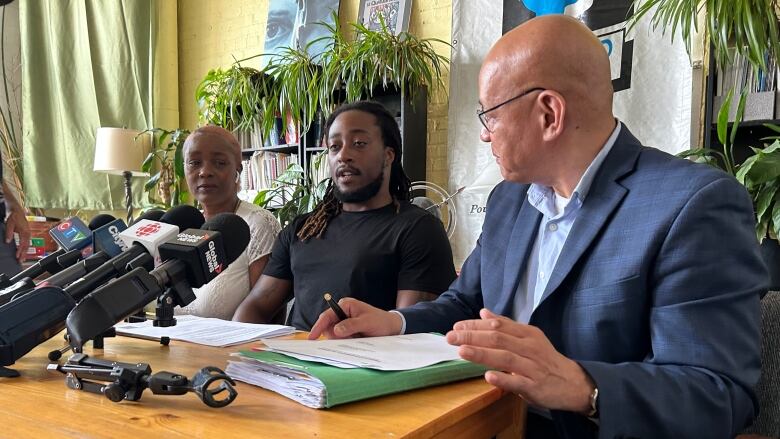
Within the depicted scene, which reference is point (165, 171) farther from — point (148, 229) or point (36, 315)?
point (36, 315)

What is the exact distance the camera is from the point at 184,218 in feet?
4.19

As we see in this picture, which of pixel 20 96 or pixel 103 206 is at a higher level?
pixel 20 96

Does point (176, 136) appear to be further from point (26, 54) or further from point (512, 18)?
point (512, 18)

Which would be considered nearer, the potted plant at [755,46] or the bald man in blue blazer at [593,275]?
the bald man in blue blazer at [593,275]

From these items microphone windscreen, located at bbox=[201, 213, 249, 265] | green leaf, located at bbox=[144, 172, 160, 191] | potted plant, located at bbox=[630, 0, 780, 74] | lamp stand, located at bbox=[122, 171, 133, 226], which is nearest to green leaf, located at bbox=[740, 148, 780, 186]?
potted plant, located at bbox=[630, 0, 780, 74]

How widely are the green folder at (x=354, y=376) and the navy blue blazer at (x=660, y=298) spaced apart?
0.61 feet

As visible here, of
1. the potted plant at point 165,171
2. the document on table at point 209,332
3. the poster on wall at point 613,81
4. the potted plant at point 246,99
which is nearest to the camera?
the document on table at point 209,332

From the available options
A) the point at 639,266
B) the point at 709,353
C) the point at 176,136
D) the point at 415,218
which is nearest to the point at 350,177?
the point at 415,218

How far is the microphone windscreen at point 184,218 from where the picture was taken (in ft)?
4.09

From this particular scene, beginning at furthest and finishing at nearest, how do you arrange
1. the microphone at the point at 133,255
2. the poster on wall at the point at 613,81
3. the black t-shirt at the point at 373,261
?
the poster on wall at the point at 613,81
the black t-shirt at the point at 373,261
the microphone at the point at 133,255

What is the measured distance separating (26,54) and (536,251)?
445 cm

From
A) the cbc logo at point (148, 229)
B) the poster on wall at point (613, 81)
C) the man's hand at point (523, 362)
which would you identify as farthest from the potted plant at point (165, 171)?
the man's hand at point (523, 362)

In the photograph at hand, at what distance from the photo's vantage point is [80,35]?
4625 millimetres

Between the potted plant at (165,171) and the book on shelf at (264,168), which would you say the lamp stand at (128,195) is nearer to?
the potted plant at (165,171)
